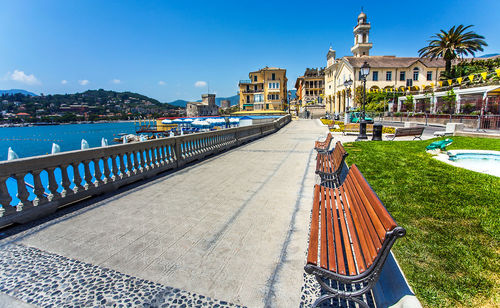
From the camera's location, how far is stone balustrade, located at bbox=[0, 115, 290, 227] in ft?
13.8

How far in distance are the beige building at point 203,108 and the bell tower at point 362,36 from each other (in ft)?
273

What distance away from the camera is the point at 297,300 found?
2525 millimetres

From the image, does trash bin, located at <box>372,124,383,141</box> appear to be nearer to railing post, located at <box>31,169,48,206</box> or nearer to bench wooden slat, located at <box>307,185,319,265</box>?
bench wooden slat, located at <box>307,185,319,265</box>

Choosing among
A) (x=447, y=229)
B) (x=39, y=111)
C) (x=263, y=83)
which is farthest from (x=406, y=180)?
(x=39, y=111)

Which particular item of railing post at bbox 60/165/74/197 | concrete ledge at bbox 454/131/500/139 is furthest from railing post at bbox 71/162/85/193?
concrete ledge at bbox 454/131/500/139

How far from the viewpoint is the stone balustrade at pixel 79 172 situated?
419 centimetres

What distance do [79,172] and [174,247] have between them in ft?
10.6

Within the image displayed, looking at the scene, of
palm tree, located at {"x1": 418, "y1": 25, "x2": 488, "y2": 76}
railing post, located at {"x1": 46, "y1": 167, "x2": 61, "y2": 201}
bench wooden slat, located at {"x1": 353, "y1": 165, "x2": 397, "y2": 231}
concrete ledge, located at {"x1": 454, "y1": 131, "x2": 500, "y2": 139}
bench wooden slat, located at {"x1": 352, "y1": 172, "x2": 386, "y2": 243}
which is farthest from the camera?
palm tree, located at {"x1": 418, "y1": 25, "x2": 488, "y2": 76}

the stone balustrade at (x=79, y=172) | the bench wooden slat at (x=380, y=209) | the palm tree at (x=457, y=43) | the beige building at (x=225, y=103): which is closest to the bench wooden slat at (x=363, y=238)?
the bench wooden slat at (x=380, y=209)

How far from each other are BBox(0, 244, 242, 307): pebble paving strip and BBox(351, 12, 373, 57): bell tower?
3081 inches

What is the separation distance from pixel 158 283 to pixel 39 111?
180912 mm

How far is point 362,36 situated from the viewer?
224 feet

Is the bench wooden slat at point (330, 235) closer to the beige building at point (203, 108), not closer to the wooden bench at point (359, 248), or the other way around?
the wooden bench at point (359, 248)

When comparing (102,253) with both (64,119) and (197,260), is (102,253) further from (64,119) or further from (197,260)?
(64,119)
